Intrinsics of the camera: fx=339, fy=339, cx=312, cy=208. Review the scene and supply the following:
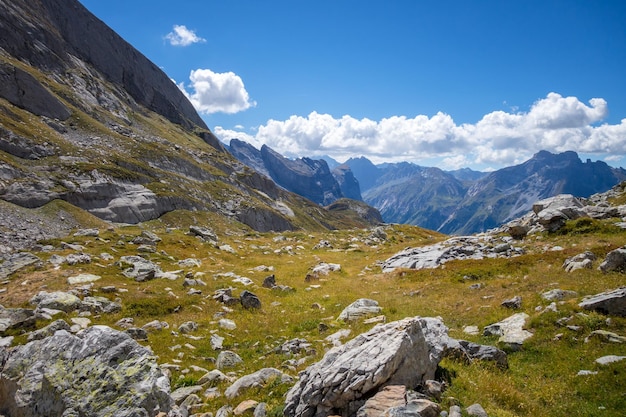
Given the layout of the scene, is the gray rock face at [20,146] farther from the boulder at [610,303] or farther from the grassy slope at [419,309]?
the boulder at [610,303]

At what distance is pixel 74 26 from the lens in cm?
17175

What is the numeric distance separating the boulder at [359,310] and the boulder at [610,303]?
1096 cm

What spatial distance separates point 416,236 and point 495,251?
4330 centimetres

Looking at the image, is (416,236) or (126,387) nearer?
(126,387)

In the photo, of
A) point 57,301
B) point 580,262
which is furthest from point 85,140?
point 580,262

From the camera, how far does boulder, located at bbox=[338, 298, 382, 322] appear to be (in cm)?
2172

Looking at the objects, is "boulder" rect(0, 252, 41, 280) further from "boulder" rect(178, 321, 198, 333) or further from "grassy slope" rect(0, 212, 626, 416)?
"boulder" rect(178, 321, 198, 333)

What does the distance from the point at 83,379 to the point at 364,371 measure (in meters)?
9.16

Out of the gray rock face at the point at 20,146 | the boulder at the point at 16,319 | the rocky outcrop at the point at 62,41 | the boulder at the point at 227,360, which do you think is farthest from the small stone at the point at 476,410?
the rocky outcrop at the point at 62,41

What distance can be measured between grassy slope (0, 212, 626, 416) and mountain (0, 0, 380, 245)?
24.1 metres

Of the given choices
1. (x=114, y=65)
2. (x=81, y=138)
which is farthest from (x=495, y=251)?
(x=114, y=65)

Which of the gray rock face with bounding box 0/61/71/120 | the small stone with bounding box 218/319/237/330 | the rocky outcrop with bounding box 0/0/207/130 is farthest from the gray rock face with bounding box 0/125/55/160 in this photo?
the small stone with bounding box 218/319/237/330

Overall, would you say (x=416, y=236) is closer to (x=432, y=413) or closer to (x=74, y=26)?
(x=432, y=413)

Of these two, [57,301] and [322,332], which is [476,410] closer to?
[322,332]
